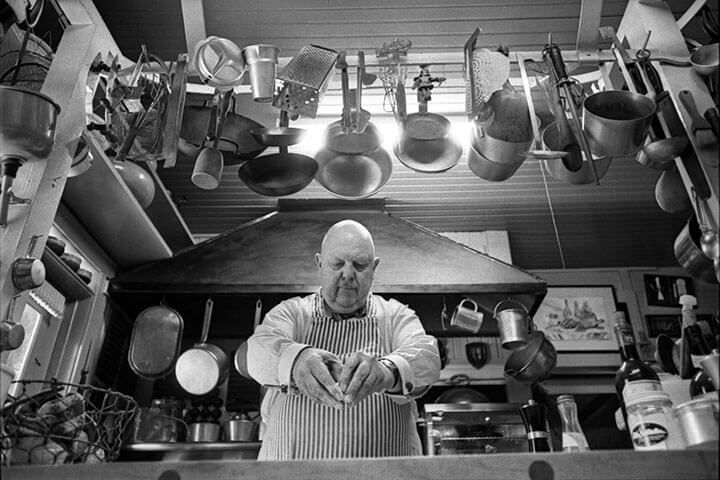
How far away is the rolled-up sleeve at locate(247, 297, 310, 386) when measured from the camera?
5.51 ft

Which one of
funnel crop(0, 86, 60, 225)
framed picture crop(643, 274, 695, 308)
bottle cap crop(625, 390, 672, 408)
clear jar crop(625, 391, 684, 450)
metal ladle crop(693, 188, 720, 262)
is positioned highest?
framed picture crop(643, 274, 695, 308)

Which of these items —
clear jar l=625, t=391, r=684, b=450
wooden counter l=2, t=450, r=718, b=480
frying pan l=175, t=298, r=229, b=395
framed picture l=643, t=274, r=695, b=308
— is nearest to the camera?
wooden counter l=2, t=450, r=718, b=480

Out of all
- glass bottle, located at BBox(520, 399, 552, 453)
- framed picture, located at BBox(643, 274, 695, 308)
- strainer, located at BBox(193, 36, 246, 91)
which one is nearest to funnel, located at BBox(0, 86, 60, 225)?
strainer, located at BBox(193, 36, 246, 91)

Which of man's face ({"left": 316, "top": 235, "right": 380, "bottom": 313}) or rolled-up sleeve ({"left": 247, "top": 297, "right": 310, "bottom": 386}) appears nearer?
rolled-up sleeve ({"left": 247, "top": 297, "right": 310, "bottom": 386})

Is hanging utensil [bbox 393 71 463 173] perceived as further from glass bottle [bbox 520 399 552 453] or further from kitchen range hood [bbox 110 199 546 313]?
kitchen range hood [bbox 110 199 546 313]

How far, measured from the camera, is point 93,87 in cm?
224

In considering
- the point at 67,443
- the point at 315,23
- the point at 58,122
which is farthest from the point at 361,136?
the point at 67,443

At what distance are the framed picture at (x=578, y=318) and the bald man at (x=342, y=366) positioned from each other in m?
2.66

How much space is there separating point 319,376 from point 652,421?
756mm

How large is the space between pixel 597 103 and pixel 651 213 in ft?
8.87

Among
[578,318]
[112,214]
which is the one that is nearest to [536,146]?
[112,214]

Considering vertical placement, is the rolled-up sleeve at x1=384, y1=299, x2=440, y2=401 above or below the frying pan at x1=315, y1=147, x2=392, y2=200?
below

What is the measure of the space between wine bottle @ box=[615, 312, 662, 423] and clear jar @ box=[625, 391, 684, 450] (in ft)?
0.08

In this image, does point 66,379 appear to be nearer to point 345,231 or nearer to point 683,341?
point 345,231
